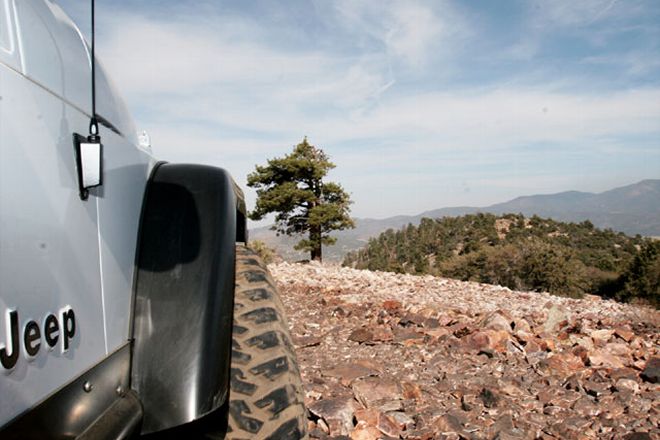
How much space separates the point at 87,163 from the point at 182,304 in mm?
528

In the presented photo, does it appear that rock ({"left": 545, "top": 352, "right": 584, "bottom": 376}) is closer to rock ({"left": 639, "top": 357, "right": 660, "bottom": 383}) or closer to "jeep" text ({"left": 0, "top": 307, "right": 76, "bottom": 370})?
rock ({"left": 639, "top": 357, "right": 660, "bottom": 383})

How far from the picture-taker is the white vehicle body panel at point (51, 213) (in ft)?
2.97

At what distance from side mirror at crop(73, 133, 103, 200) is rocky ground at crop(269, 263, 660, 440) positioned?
2160mm

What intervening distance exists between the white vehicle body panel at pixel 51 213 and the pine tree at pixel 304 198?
1954cm

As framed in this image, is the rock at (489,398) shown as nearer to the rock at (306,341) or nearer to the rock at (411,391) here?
the rock at (411,391)

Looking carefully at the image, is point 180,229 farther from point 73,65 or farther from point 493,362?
point 493,362

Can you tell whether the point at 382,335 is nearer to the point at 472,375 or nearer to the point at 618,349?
the point at 472,375

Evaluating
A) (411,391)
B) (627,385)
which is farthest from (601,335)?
(411,391)

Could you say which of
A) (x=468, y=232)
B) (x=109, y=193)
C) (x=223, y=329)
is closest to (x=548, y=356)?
(x=223, y=329)

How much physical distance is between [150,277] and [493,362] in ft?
11.0

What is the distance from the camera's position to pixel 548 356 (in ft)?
13.4

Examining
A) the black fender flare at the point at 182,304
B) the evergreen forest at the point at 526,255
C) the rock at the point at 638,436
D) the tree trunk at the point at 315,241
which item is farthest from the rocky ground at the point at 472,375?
the tree trunk at the point at 315,241

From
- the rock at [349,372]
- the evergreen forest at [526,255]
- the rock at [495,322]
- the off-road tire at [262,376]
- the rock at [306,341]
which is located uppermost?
the off-road tire at [262,376]

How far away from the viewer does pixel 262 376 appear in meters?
1.65
